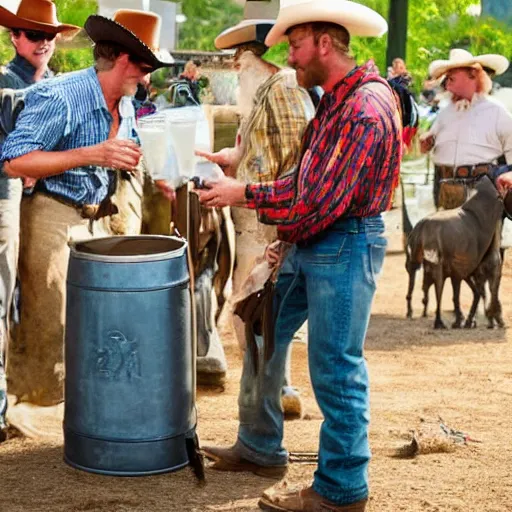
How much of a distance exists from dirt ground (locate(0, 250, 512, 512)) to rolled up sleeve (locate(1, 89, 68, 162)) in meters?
1.36

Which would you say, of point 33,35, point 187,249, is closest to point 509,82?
point 33,35

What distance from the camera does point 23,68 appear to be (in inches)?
256

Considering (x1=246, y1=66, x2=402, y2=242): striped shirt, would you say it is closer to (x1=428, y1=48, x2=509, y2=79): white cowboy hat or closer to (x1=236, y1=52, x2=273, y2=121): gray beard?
(x1=236, y1=52, x2=273, y2=121): gray beard

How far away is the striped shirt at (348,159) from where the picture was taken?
166 inches

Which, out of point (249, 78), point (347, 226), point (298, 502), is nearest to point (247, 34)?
point (249, 78)

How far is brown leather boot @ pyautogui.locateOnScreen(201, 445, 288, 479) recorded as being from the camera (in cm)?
512

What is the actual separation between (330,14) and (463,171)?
17.3 feet

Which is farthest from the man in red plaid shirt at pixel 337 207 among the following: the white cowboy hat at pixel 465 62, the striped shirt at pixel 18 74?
the white cowboy hat at pixel 465 62

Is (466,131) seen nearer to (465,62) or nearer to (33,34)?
(465,62)

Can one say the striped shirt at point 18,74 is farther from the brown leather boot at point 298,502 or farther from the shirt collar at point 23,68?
the brown leather boot at point 298,502

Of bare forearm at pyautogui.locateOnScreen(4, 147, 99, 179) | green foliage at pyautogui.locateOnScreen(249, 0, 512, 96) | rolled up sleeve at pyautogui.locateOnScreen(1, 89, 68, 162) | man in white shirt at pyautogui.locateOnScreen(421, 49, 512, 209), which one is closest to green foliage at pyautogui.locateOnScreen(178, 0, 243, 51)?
green foliage at pyautogui.locateOnScreen(249, 0, 512, 96)

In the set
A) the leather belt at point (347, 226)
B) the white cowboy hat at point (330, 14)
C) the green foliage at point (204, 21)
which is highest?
the green foliage at point (204, 21)

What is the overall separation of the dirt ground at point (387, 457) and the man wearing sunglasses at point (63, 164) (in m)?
0.55

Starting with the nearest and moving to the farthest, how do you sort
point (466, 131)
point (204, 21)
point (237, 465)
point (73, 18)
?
point (237, 465)
point (466, 131)
point (73, 18)
point (204, 21)
